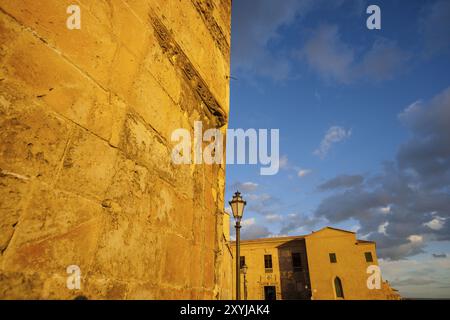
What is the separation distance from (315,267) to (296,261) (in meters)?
2.49

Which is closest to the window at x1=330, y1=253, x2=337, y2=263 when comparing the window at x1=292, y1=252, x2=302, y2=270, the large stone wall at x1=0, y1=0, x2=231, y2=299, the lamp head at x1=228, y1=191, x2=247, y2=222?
the window at x1=292, y1=252, x2=302, y2=270

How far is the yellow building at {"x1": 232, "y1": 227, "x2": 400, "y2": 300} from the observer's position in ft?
79.5

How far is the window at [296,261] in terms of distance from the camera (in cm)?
2745

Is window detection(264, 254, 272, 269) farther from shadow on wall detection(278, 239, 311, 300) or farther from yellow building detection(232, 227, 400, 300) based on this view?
shadow on wall detection(278, 239, 311, 300)

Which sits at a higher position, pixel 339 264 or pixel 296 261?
pixel 296 261

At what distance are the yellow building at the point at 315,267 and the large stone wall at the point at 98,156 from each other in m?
23.8

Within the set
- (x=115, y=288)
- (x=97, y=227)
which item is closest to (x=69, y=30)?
(x=97, y=227)

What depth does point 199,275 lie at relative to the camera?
6.79 ft

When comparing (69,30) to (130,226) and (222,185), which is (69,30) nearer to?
(130,226)

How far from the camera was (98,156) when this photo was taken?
1228 millimetres

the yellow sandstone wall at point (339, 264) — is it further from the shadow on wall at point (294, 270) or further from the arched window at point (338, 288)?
the shadow on wall at point (294, 270)

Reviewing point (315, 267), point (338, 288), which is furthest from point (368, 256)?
point (315, 267)

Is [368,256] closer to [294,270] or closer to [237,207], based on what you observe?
[294,270]
